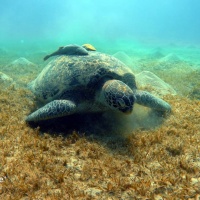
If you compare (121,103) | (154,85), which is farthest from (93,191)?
(154,85)

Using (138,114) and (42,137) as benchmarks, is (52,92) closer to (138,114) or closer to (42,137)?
(42,137)

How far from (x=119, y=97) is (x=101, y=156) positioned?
1.40 meters

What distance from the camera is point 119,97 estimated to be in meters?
4.64

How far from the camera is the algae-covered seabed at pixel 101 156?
2.97 m

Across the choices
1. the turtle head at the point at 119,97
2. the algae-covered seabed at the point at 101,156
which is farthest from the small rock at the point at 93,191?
the turtle head at the point at 119,97

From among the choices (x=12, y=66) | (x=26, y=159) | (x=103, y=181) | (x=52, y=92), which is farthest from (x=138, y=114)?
(x=12, y=66)

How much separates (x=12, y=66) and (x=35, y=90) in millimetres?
9160

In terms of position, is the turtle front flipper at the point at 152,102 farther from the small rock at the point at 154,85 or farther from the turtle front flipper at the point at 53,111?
the small rock at the point at 154,85

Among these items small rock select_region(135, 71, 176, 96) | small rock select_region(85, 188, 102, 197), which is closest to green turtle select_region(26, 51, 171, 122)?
small rock select_region(85, 188, 102, 197)

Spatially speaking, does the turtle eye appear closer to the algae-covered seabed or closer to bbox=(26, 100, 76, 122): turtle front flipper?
the algae-covered seabed

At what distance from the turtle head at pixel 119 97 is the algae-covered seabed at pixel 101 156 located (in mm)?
571

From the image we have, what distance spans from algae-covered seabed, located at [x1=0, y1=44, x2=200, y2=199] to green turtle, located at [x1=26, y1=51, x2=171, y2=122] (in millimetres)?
359

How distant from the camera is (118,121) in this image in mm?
5301

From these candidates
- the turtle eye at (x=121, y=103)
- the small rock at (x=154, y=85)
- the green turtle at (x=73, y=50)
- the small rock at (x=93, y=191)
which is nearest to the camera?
the small rock at (x=93, y=191)
